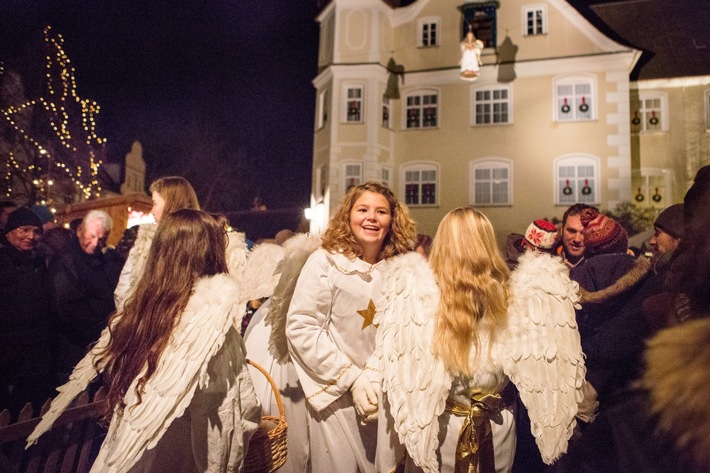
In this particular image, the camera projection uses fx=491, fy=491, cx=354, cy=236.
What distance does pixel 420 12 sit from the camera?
20.2 metres

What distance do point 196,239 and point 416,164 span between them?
18088 millimetres

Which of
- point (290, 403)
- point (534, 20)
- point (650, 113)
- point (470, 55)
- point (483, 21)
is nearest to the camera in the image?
point (290, 403)

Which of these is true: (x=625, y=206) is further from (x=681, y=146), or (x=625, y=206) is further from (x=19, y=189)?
(x=19, y=189)

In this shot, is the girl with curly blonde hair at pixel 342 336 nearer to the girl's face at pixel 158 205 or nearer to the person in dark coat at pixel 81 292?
the girl's face at pixel 158 205


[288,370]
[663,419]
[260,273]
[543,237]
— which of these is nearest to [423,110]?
[543,237]

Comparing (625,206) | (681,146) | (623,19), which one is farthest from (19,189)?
(623,19)

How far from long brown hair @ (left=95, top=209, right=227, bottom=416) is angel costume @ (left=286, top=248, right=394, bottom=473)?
0.59 m

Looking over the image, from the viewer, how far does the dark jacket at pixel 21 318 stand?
385 cm

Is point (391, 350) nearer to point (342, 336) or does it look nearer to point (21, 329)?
point (342, 336)

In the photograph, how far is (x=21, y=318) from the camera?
393 centimetres

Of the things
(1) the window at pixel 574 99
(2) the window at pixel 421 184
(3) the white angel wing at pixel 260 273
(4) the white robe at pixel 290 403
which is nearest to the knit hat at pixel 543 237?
(3) the white angel wing at pixel 260 273

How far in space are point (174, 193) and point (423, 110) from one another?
17465mm

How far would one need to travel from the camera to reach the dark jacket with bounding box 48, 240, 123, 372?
4.34m

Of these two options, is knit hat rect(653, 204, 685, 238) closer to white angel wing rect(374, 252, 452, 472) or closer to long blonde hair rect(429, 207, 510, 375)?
long blonde hair rect(429, 207, 510, 375)
